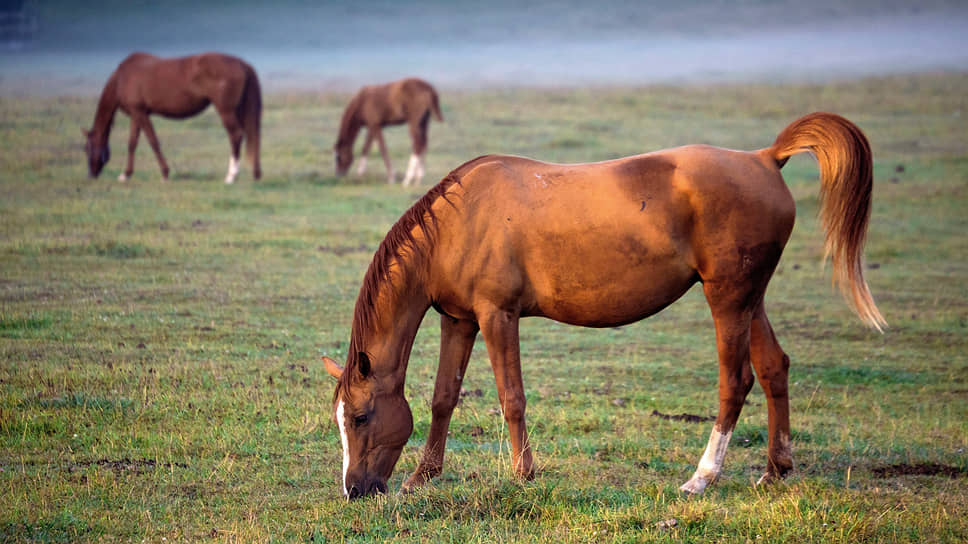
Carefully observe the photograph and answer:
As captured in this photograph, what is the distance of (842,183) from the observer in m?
6.14

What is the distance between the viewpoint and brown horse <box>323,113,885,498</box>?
5992 mm

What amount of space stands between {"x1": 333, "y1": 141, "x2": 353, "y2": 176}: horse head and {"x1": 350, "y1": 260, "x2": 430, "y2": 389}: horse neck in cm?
1568

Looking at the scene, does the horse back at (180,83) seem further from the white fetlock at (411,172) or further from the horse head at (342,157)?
the white fetlock at (411,172)

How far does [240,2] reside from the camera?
136250 millimetres

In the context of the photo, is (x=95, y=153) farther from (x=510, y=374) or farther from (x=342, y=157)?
(x=510, y=374)

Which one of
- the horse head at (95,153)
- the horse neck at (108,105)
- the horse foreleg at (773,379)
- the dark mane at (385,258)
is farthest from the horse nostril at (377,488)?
the horse neck at (108,105)

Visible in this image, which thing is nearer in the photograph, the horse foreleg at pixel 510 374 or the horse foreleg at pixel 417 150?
the horse foreleg at pixel 510 374

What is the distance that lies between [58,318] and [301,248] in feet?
15.6

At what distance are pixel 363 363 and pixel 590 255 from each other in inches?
57.2

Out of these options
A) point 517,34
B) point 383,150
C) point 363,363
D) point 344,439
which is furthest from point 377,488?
point 517,34

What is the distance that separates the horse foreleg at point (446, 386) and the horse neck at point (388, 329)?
34 cm

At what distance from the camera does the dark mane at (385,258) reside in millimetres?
5914

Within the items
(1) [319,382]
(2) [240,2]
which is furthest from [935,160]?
(2) [240,2]

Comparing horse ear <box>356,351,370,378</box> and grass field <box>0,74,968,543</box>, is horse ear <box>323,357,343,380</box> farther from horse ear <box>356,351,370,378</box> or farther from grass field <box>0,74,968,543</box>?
grass field <box>0,74,968,543</box>
